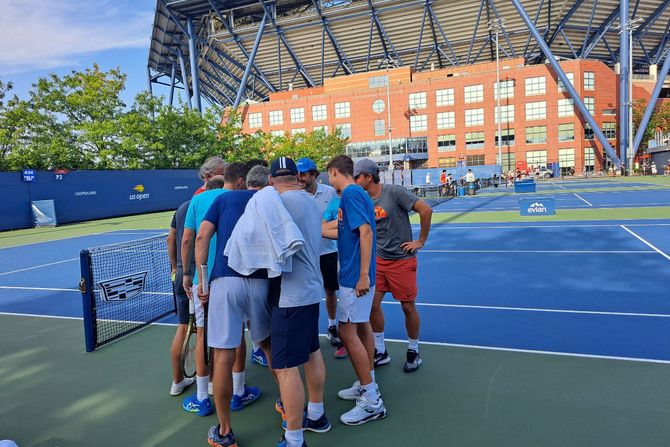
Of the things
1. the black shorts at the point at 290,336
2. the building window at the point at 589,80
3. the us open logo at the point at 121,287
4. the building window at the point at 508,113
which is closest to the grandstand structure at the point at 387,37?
the building window at the point at 589,80

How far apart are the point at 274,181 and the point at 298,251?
1.79 ft

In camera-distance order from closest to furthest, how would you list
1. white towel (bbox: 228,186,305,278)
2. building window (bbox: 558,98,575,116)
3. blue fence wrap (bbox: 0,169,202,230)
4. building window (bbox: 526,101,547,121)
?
white towel (bbox: 228,186,305,278), blue fence wrap (bbox: 0,169,202,230), building window (bbox: 558,98,575,116), building window (bbox: 526,101,547,121)

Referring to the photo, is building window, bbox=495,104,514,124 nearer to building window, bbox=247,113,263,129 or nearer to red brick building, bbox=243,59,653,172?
red brick building, bbox=243,59,653,172

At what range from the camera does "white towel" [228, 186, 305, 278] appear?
3035 mm

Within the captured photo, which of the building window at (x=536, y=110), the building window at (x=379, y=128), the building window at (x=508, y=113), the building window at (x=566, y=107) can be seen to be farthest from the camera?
the building window at (x=379, y=128)

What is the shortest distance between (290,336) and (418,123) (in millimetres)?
73880

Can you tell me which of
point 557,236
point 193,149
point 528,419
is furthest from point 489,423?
point 193,149

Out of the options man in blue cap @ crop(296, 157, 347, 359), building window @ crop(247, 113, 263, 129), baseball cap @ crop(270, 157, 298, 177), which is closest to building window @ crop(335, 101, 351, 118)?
building window @ crop(247, 113, 263, 129)

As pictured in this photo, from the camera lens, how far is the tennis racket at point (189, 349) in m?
4.30

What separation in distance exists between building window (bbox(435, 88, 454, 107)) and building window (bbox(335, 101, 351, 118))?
1413 centimetres

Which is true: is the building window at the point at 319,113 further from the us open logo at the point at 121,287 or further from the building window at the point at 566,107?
the us open logo at the point at 121,287

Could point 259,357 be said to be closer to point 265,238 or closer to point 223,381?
point 223,381

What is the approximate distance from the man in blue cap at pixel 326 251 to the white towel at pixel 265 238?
114 centimetres

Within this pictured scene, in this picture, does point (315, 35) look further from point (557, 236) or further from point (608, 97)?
point (557, 236)
